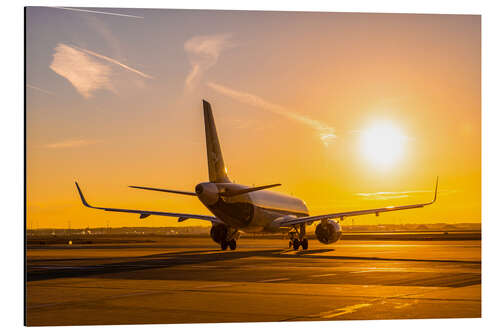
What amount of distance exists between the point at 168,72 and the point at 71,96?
3099 millimetres

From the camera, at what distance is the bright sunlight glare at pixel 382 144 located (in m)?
21.5

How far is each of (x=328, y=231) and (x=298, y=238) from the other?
9.62 ft

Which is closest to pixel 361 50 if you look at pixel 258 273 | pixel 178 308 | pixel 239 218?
pixel 258 273

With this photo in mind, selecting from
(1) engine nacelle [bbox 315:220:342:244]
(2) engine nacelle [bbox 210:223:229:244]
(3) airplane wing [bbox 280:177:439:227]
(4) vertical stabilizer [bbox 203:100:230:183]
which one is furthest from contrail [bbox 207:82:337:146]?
A: (2) engine nacelle [bbox 210:223:229:244]

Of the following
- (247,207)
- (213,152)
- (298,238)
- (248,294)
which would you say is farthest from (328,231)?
(248,294)

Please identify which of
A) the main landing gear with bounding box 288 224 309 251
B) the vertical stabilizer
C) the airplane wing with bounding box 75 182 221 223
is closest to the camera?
the vertical stabilizer

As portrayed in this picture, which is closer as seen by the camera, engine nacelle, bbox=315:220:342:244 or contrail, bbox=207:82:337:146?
contrail, bbox=207:82:337:146

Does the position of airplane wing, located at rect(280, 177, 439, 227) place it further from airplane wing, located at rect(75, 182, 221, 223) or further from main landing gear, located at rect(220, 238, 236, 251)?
airplane wing, located at rect(75, 182, 221, 223)

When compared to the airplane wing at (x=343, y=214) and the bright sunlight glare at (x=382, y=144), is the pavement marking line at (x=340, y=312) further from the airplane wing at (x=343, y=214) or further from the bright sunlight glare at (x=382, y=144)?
the airplane wing at (x=343, y=214)

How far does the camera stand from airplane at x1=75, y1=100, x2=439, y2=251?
1535 inches

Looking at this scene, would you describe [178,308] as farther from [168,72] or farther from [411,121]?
[411,121]

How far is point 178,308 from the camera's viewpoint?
15.6m

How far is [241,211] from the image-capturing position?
140 feet

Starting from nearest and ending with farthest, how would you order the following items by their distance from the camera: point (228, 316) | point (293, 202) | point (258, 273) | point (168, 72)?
point (228, 316), point (168, 72), point (258, 273), point (293, 202)
